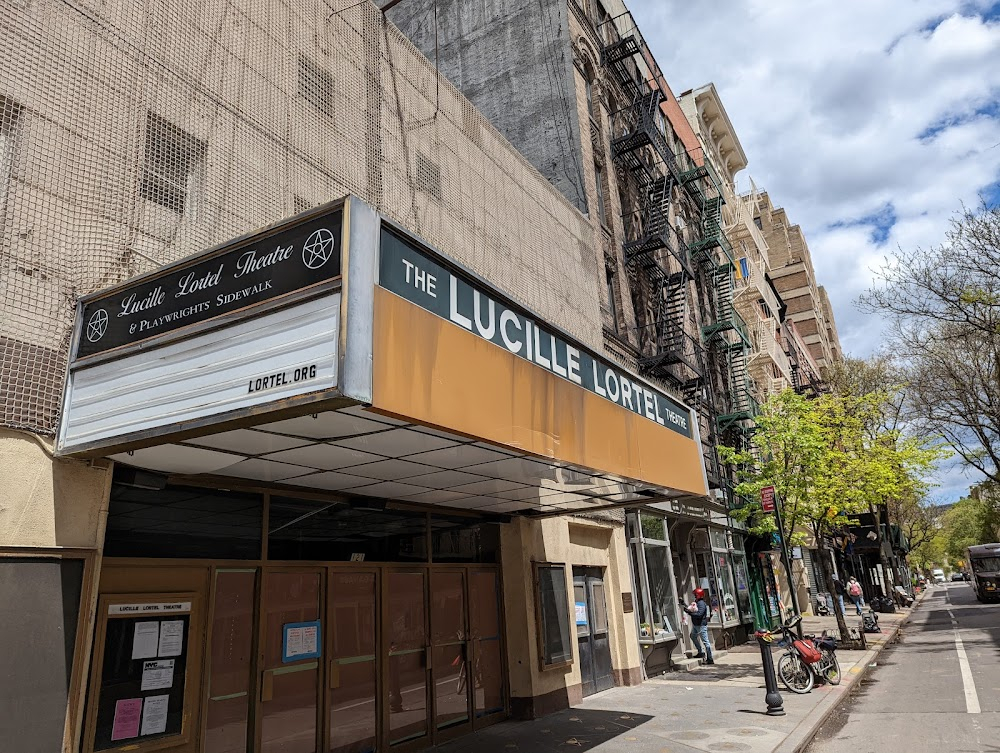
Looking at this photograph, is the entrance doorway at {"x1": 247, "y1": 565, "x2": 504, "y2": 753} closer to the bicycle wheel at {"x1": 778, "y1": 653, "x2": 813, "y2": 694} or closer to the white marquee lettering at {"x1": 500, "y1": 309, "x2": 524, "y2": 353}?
the white marquee lettering at {"x1": 500, "y1": 309, "x2": 524, "y2": 353}

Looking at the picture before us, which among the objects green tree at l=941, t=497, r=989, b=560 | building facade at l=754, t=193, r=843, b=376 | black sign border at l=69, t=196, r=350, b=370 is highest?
building facade at l=754, t=193, r=843, b=376

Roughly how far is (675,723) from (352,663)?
5.11 metres

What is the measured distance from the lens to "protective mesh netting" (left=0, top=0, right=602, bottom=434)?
220 inches

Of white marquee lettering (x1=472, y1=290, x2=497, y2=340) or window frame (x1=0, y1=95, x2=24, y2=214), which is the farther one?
white marquee lettering (x1=472, y1=290, x2=497, y2=340)

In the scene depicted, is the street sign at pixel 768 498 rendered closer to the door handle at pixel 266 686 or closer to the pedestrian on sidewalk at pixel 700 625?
the pedestrian on sidewalk at pixel 700 625

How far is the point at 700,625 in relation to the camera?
1759 cm

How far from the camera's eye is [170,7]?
7262 mm

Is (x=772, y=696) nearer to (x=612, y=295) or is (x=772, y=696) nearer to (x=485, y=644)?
(x=485, y=644)

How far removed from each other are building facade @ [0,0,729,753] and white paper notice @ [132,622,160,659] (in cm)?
2

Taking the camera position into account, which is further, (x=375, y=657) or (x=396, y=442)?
(x=375, y=657)

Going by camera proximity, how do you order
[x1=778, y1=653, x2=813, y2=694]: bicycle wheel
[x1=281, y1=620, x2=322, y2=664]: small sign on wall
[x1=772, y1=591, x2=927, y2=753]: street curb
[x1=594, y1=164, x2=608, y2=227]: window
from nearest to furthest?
[x1=281, y1=620, x2=322, y2=664]: small sign on wall, [x1=772, y1=591, x2=927, y2=753]: street curb, [x1=778, y1=653, x2=813, y2=694]: bicycle wheel, [x1=594, y1=164, x2=608, y2=227]: window

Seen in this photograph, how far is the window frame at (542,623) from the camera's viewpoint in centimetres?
1122

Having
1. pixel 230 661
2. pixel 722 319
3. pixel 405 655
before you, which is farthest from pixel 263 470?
pixel 722 319

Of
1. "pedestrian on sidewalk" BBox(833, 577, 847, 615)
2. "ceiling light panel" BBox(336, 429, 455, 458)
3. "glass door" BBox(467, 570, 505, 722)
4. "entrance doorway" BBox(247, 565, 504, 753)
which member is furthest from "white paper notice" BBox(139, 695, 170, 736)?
"pedestrian on sidewalk" BBox(833, 577, 847, 615)
